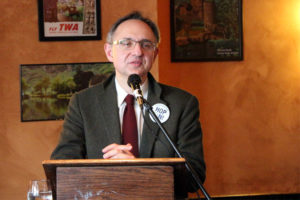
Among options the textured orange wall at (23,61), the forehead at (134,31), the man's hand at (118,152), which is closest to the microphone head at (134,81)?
the man's hand at (118,152)

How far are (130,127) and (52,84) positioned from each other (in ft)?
5.53

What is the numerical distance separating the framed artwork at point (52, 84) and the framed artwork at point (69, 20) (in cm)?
25

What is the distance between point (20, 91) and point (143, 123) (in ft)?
5.94

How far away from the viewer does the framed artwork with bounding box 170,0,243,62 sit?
515 cm

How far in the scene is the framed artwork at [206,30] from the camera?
16.9ft

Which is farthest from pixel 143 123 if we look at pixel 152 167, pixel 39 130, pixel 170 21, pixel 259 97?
pixel 259 97

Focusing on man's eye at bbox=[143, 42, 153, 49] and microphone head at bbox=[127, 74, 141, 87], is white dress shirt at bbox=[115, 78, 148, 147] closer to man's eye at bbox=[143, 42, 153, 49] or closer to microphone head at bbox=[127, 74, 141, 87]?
man's eye at bbox=[143, 42, 153, 49]

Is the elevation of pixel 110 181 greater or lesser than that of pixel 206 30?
lesser

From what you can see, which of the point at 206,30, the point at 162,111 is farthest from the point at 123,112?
the point at 206,30

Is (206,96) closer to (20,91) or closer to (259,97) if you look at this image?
(259,97)

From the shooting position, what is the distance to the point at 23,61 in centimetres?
382

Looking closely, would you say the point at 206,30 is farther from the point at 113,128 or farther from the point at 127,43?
the point at 113,128

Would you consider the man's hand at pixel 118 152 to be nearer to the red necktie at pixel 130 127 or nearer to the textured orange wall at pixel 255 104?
the red necktie at pixel 130 127

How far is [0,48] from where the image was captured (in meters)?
3.80
